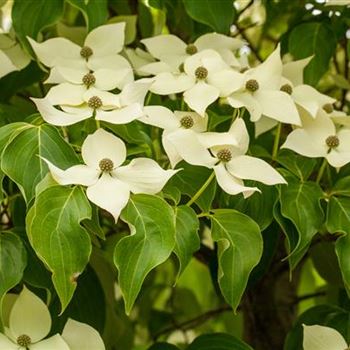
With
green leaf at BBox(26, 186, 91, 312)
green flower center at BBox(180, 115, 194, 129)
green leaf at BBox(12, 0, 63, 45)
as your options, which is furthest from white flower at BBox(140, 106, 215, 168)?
green leaf at BBox(12, 0, 63, 45)

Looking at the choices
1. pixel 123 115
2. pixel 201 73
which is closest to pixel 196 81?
pixel 201 73

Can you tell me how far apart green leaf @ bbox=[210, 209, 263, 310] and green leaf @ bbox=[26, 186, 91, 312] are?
11cm

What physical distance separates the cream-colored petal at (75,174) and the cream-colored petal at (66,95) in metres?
0.10

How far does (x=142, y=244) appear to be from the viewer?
2.15 ft

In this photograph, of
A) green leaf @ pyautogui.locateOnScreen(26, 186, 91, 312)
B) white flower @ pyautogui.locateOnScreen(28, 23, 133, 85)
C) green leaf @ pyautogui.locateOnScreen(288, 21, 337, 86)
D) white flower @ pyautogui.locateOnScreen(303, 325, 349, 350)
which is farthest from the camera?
green leaf @ pyautogui.locateOnScreen(288, 21, 337, 86)

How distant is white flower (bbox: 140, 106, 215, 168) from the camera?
0.72 metres

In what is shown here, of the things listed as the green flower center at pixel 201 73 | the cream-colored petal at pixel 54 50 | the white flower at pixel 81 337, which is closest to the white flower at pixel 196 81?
the green flower center at pixel 201 73

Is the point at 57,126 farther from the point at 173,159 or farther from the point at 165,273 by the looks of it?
the point at 165,273

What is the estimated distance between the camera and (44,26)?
0.90m

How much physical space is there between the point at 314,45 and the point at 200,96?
230 millimetres

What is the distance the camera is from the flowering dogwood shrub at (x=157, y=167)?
663 millimetres

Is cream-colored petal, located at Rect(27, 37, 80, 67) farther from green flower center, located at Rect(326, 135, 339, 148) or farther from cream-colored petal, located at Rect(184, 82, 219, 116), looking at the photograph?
green flower center, located at Rect(326, 135, 339, 148)

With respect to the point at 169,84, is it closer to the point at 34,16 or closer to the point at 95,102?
the point at 95,102

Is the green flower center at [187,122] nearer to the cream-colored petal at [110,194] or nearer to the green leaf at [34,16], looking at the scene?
the cream-colored petal at [110,194]
